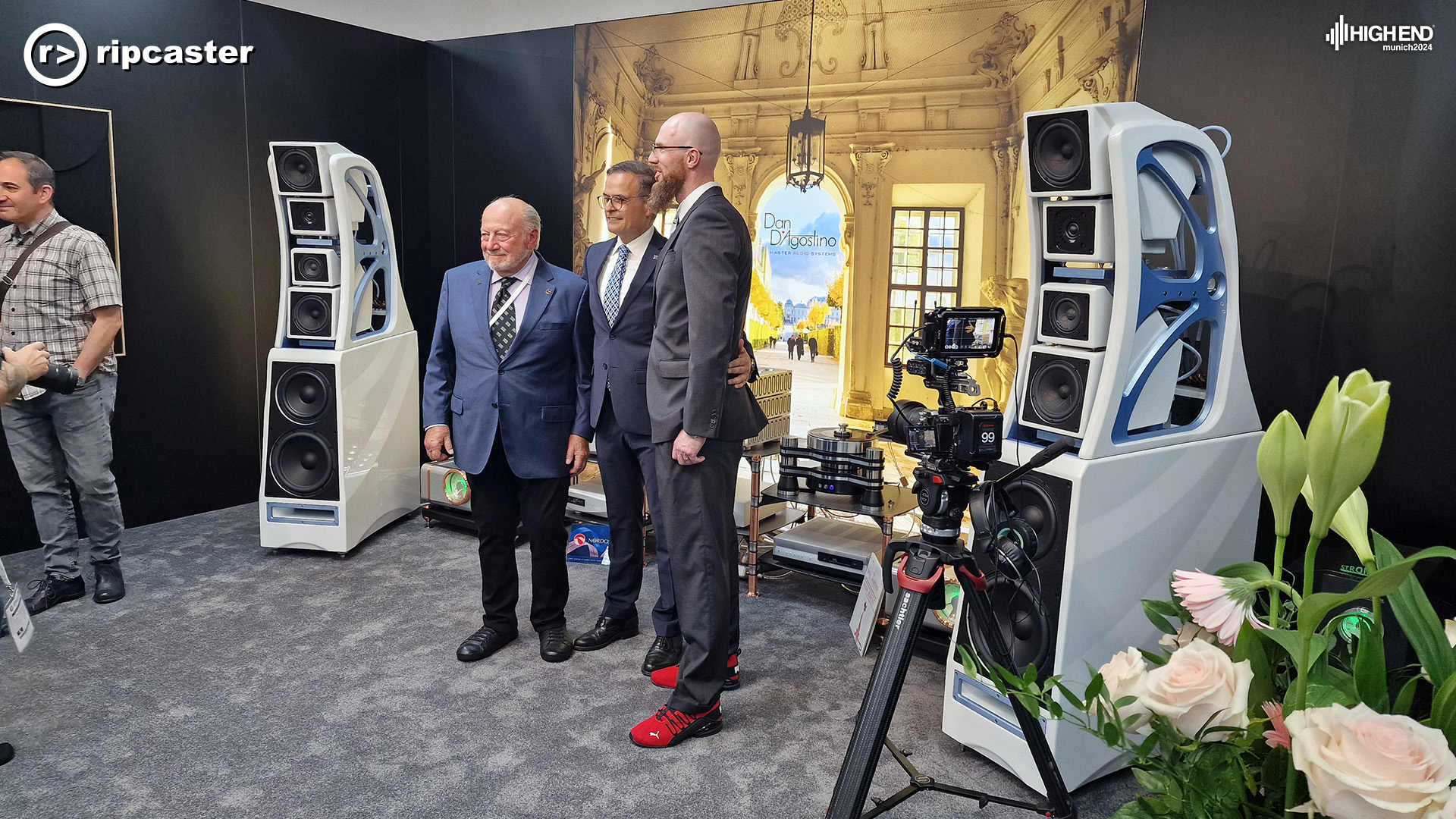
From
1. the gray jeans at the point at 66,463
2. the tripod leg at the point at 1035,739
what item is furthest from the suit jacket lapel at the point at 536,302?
the gray jeans at the point at 66,463

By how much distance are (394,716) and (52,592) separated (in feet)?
5.70

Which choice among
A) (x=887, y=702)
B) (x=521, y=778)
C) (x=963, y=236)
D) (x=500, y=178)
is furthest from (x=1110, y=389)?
(x=500, y=178)

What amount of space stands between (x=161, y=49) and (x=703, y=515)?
3.80 meters

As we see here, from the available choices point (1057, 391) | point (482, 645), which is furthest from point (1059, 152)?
point (482, 645)

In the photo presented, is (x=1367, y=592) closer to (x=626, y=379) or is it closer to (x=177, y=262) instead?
(x=626, y=379)

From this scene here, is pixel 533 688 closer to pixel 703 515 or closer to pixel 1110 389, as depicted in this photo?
pixel 703 515

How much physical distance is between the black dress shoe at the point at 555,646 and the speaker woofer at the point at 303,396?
1647 millimetres

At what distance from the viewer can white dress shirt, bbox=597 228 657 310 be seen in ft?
10.2

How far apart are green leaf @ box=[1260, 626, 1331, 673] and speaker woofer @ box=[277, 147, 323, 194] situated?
168 inches

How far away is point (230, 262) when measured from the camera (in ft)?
16.0

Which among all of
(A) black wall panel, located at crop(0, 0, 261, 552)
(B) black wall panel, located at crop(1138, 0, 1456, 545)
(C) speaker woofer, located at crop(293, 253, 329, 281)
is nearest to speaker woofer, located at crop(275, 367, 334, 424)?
(C) speaker woofer, located at crop(293, 253, 329, 281)

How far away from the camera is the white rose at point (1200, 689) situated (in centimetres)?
56

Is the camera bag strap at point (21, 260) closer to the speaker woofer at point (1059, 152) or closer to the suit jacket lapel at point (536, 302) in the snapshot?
the suit jacket lapel at point (536, 302)

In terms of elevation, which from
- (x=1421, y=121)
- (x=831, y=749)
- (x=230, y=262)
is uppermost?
(x=1421, y=121)
